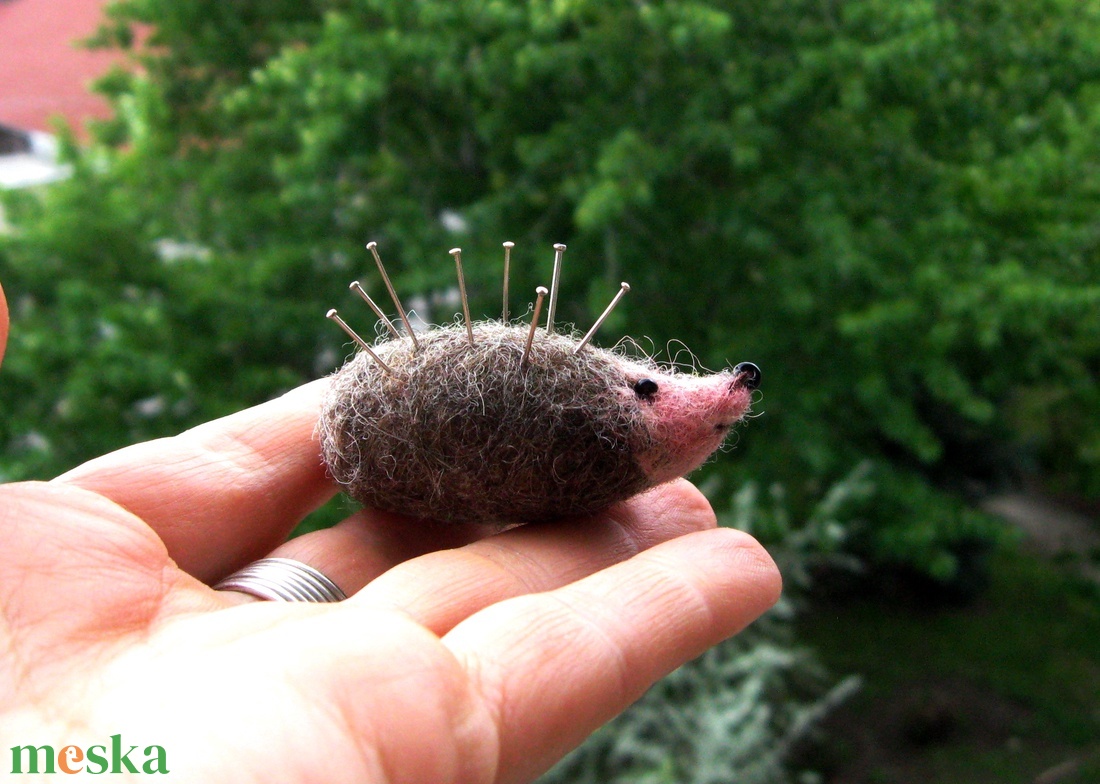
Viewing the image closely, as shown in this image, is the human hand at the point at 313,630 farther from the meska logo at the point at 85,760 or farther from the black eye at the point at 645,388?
the black eye at the point at 645,388

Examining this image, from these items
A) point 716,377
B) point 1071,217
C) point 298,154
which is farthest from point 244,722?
point 1071,217

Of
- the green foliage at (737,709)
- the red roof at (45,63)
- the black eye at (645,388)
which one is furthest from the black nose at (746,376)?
the red roof at (45,63)

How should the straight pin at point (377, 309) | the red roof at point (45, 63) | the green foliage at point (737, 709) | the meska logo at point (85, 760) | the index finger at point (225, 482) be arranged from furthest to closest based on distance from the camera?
the red roof at point (45, 63)
the green foliage at point (737, 709)
the index finger at point (225, 482)
the straight pin at point (377, 309)
the meska logo at point (85, 760)

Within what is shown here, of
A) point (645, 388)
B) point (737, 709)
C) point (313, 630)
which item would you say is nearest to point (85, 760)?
point (313, 630)

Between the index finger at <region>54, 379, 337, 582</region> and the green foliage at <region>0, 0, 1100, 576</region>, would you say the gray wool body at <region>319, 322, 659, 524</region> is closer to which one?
the index finger at <region>54, 379, 337, 582</region>

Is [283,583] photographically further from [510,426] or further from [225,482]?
[510,426]

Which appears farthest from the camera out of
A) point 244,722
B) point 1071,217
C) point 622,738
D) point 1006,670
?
point 1006,670

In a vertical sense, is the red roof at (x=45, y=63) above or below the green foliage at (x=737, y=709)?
above

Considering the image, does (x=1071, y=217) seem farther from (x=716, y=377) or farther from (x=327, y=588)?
(x=327, y=588)
